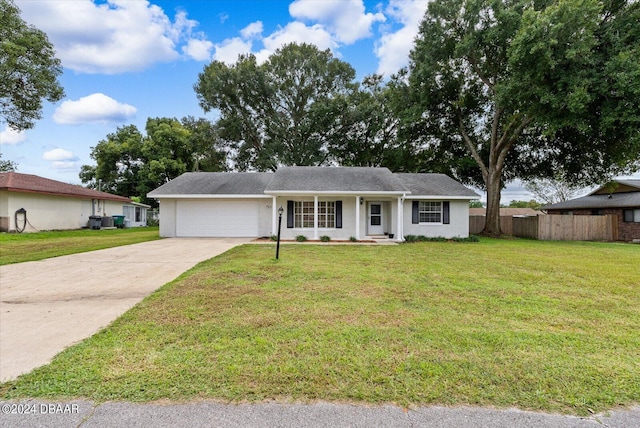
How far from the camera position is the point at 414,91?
19.2 meters

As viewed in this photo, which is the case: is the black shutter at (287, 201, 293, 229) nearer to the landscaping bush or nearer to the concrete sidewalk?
the landscaping bush

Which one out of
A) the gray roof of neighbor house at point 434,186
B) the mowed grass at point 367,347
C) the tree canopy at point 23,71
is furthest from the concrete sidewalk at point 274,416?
the tree canopy at point 23,71

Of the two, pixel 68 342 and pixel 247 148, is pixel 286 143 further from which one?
pixel 68 342

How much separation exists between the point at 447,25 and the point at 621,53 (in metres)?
8.28

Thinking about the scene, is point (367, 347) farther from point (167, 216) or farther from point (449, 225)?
point (167, 216)

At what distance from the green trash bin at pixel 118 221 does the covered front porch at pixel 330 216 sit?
15533 mm

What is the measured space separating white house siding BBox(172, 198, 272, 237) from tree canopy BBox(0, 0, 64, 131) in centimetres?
1099

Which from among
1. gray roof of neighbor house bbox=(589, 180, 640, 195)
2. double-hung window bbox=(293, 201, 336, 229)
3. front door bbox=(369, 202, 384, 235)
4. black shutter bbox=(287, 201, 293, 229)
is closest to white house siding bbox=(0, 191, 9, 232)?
black shutter bbox=(287, 201, 293, 229)

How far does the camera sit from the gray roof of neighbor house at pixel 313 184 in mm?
14242

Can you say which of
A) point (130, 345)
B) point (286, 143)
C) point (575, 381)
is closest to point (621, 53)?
point (575, 381)

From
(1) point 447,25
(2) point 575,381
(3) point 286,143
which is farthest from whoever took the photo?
(3) point 286,143

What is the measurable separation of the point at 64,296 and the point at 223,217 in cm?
1115

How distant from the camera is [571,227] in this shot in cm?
1817

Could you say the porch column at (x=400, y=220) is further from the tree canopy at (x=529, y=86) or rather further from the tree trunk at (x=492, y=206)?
the tree trunk at (x=492, y=206)
